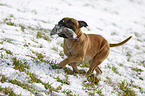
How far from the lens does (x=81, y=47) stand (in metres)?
3.74

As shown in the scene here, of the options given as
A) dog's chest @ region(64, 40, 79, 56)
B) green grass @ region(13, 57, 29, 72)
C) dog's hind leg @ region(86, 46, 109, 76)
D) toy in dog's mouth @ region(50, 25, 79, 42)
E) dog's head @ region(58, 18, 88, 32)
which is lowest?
dog's hind leg @ region(86, 46, 109, 76)

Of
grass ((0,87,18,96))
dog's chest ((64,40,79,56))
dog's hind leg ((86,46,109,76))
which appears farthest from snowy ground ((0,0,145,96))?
dog's chest ((64,40,79,56))

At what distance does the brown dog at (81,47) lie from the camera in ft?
11.5

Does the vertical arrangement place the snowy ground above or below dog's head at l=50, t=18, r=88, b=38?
below

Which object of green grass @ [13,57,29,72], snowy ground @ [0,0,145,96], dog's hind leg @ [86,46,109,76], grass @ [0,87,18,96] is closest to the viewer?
grass @ [0,87,18,96]

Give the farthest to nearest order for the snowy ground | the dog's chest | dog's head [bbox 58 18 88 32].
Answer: the dog's chest, dog's head [bbox 58 18 88 32], the snowy ground

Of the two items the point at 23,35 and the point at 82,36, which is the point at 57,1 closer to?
the point at 23,35

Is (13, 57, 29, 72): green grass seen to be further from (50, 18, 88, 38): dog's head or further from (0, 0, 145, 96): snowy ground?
(50, 18, 88, 38): dog's head

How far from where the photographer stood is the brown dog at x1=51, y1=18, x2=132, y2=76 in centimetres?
352

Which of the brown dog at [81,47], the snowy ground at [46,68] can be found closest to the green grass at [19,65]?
the snowy ground at [46,68]

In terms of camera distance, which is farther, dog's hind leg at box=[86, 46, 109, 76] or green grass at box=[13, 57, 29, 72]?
dog's hind leg at box=[86, 46, 109, 76]

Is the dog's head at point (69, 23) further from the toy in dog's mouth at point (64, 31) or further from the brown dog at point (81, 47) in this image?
the toy in dog's mouth at point (64, 31)

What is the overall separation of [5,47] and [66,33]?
1.72 meters

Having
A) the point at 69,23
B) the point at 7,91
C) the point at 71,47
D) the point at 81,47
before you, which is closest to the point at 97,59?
the point at 81,47
